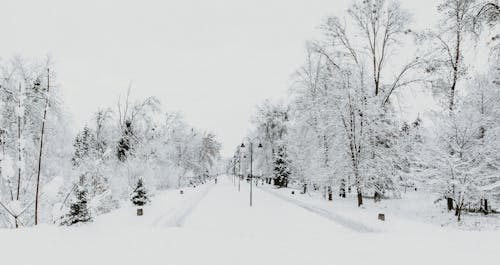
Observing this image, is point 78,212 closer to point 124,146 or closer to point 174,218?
point 174,218

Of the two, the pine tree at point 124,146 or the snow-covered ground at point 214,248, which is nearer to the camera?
the snow-covered ground at point 214,248

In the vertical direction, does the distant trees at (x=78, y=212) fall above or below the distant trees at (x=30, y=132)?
below

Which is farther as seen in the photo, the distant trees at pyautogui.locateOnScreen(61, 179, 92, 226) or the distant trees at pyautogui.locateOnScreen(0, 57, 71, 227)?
the distant trees at pyautogui.locateOnScreen(0, 57, 71, 227)

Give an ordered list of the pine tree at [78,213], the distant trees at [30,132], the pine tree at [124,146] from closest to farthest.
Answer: the pine tree at [78,213], the distant trees at [30,132], the pine tree at [124,146]

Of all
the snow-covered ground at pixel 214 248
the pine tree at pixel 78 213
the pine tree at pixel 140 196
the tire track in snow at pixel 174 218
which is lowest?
the tire track in snow at pixel 174 218

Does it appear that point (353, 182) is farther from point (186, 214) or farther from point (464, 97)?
point (186, 214)

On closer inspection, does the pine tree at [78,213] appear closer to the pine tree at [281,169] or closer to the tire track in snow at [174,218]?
the tire track in snow at [174,218]

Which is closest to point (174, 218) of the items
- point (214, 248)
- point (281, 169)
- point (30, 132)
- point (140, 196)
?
point (140, 196)

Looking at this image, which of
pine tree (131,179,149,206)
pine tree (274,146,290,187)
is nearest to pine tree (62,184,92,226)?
pine tree (131,179,149,206)

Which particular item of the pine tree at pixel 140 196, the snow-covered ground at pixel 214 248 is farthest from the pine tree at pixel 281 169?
the snow-covered ground at pixel 214 248

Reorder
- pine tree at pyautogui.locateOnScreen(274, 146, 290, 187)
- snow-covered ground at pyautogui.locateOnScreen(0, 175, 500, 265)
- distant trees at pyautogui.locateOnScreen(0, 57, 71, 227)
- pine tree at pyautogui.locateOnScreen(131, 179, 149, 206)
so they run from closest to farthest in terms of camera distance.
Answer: snow-covered ground at pyautogui.locateOnScreen(0, 175, 500, 265), distant trees at pyautogui.locateOnScreen(0, 57, 71, 227), pine tree at pyautogui.locateOnScreen(131, 179, 149, 206), pine tree at pyautogui.locateOnScreen(274, 146, 290, 187)

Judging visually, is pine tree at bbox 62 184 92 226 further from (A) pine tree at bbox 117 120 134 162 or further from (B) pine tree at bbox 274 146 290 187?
(B) pine tree at bbox 274 146 290 187

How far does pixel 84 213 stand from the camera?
8.72m

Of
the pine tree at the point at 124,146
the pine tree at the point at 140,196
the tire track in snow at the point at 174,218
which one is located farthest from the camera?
the pine tree at the point at 124,146
